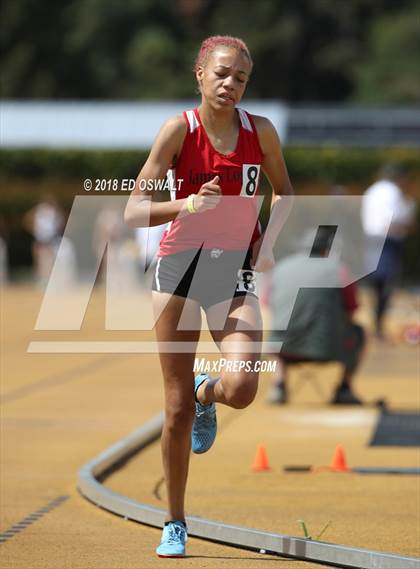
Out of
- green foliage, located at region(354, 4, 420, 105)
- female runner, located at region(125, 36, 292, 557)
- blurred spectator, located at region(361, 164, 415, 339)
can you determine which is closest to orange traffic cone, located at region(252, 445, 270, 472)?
female runner, located at region(125, 36, 292, 557)

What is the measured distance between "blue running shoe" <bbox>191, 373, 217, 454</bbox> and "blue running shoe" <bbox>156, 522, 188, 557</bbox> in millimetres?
388

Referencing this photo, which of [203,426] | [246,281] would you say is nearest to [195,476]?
[203,426]

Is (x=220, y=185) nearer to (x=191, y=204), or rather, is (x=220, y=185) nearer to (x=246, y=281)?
(x=191, y=204)

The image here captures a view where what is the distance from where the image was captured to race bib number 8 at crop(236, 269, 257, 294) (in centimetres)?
648

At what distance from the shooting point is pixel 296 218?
103ft

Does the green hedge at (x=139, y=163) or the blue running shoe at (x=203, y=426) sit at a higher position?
the green hedge at (x=139, y=163)

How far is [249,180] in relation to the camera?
638 centimetres

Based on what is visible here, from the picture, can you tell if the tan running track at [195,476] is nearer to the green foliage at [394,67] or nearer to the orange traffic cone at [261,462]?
the orange traffic cone at [261,462]

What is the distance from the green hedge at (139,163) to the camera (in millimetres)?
37906

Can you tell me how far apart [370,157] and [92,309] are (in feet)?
45.2

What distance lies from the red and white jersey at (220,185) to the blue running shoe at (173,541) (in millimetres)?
1263

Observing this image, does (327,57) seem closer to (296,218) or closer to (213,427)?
(296,218)

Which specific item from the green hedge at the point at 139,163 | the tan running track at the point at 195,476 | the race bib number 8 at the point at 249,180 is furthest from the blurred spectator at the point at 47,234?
the race bib number 8 at the point at 249,180

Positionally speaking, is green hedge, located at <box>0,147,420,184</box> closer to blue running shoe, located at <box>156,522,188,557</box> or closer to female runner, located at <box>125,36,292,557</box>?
female runner, located at <box>125,36,292,557</box>
